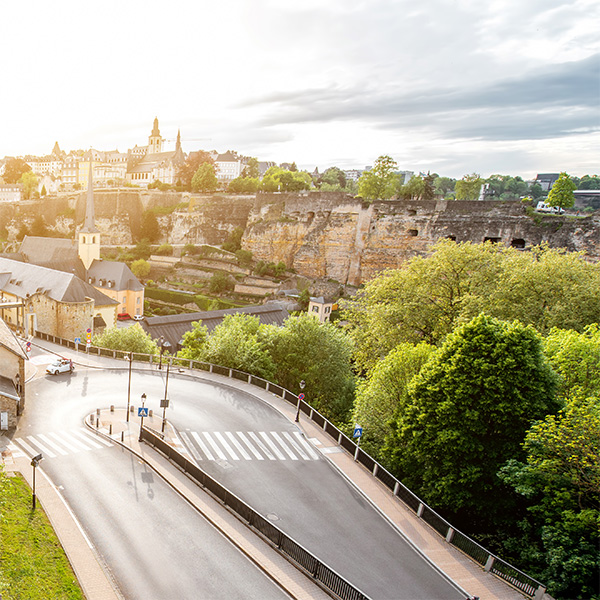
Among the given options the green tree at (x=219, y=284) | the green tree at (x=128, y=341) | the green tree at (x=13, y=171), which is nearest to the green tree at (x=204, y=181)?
the green tree at (x=219, y=284)

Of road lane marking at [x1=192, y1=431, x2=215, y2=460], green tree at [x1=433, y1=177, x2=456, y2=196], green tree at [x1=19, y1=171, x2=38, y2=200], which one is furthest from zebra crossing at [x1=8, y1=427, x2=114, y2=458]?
green tree at [x1=433, y1=177, x2=456, y2=196]

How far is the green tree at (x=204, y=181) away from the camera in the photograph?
91625 mm

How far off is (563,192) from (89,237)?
62.1m

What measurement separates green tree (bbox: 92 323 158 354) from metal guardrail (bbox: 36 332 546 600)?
6862mm

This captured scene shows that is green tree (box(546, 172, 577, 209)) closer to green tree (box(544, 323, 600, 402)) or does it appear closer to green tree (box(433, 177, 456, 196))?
green tree (box(544, 323, 600, 402))

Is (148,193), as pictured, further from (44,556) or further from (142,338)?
(44,556)

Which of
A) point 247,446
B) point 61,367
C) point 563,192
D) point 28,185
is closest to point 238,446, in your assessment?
point 247,446

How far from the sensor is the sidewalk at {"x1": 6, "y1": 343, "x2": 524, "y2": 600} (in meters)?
12.2

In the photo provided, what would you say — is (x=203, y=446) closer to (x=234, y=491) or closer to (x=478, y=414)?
(x=234, y=491)

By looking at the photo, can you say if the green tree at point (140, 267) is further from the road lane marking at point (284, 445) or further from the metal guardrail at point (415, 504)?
the road lane marking at point (284, 445)

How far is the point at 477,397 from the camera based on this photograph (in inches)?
639

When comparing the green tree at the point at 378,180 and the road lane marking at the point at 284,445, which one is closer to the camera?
the road lane marking at the point at 284,445

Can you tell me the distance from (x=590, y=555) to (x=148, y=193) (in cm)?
9703

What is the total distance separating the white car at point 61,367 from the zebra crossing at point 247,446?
12.2 meters
